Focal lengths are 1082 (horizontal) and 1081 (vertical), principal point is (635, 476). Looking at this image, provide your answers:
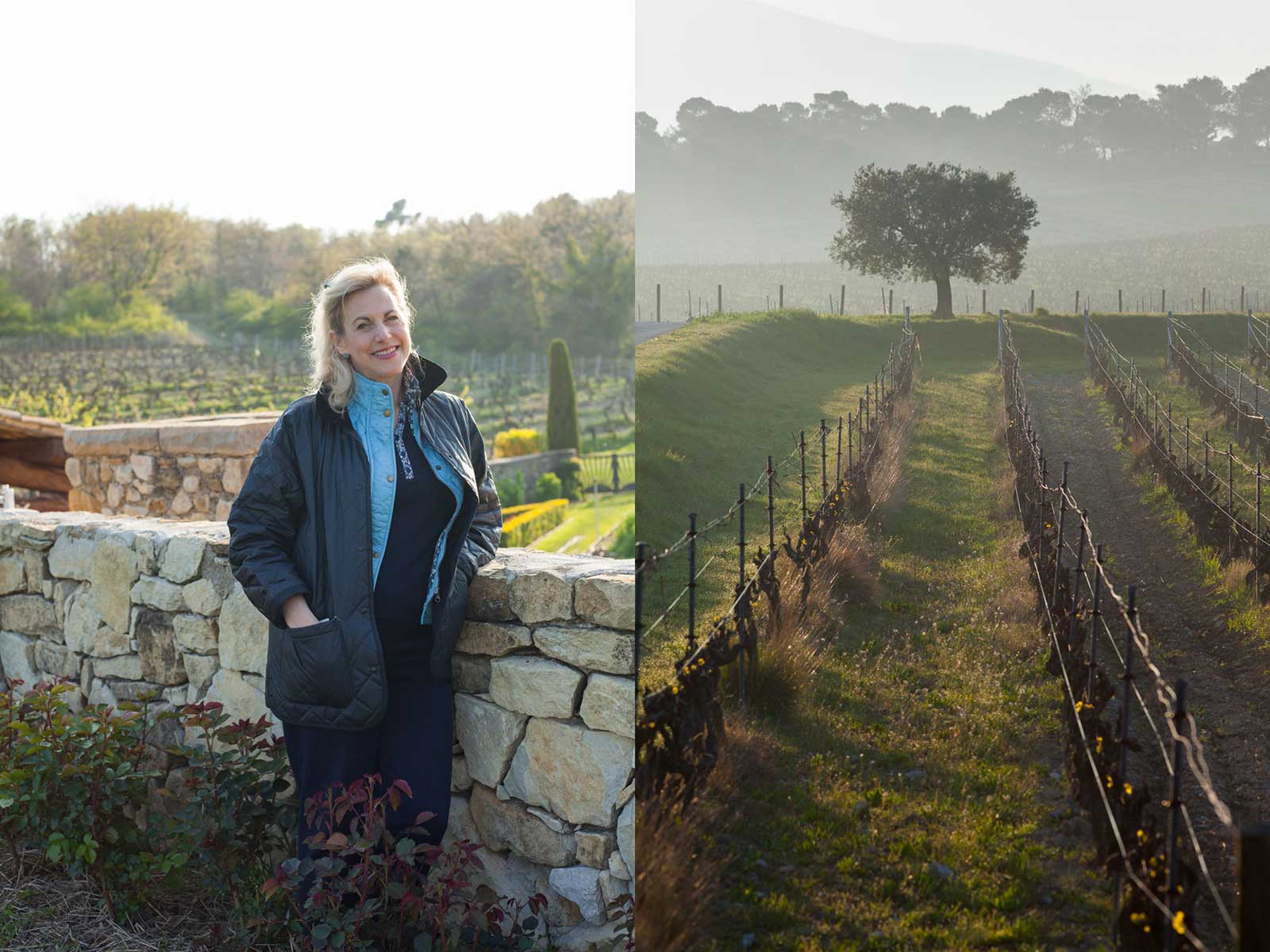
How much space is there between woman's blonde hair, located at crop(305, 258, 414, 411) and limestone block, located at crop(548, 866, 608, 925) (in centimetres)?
128

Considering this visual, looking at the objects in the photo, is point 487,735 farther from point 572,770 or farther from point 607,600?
point 607,600

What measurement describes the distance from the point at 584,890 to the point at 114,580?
2133mm

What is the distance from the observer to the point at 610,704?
2.58m

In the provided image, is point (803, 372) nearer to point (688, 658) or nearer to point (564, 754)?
point (688, 658)

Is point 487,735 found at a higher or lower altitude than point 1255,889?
lower

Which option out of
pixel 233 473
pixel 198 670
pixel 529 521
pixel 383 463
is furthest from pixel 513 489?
pixel 383 463

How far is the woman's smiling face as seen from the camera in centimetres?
258

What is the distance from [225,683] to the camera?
11.4ft

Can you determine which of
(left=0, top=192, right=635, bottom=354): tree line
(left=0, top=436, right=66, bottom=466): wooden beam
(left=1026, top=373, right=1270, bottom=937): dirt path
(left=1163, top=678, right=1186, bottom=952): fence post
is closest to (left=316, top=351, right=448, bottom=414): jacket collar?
(left=1026, top=373, right=1270, bottom=937): dirt path

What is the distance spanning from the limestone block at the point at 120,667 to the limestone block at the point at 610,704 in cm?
199

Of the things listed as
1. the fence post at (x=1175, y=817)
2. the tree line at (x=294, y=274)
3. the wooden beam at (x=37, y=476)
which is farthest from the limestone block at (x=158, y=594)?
the tree line at (x=294, y=274)

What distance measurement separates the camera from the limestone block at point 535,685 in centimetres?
264

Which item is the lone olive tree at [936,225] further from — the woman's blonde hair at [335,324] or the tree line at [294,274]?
the tree line at [294,274]

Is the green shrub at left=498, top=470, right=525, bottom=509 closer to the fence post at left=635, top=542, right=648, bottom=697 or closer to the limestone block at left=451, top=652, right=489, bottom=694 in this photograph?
the limestone block at left=451, top=652, right=489, bottom=694
